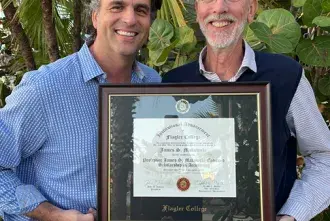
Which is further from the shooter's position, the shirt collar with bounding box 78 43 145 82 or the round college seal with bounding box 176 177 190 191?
the shirt collar with bounding box 78 43 145 82

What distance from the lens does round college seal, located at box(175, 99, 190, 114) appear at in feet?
5.71

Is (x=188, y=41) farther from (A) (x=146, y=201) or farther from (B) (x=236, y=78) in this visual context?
(A) (x=146, y=201)

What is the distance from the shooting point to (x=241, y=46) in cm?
206

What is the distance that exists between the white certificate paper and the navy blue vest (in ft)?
0.72

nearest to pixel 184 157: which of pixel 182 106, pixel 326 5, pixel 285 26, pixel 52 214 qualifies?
pixel 182 106

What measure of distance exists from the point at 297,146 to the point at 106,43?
0.88 meters

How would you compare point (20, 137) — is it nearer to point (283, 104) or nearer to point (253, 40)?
point (283, 104)

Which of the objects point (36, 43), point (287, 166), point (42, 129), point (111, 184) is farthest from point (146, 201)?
point (36, 43)

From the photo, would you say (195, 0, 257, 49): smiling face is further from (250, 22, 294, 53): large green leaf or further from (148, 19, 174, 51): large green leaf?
(148, 19, 174, 51): large green leaf

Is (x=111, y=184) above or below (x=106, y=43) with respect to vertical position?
below

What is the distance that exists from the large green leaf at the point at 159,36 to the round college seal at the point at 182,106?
1224 millimetres

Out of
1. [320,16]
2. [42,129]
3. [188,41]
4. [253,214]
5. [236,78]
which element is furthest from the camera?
[188,41]

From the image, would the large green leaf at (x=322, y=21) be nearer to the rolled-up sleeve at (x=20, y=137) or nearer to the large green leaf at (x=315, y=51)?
the large green leaf at (x=315, y=51)

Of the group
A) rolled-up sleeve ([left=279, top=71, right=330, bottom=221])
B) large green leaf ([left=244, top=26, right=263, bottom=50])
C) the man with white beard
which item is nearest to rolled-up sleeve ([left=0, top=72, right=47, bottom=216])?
the man with white beard
